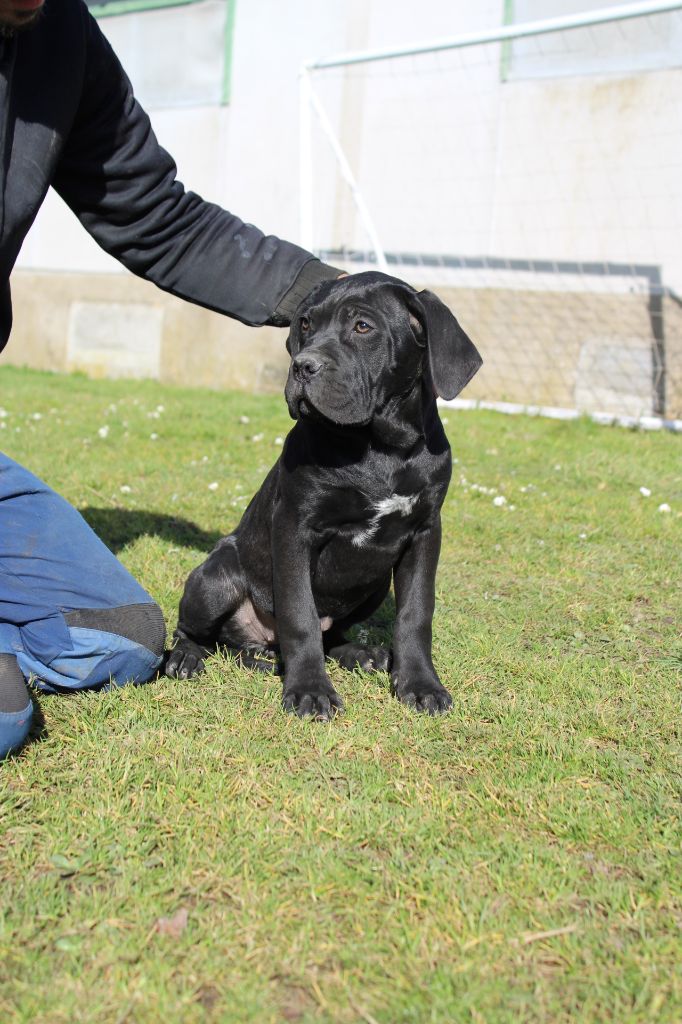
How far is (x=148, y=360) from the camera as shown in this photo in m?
12.8

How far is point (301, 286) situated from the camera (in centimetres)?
381

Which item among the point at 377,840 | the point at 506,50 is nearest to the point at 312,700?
the point at 377,840

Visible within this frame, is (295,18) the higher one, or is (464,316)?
(295,18)

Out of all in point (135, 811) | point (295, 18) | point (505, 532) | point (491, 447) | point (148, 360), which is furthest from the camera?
point (148, 360)

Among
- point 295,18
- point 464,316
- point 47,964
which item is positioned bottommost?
point 47,964

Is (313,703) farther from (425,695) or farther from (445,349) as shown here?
(445,349)

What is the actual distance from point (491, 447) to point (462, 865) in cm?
561

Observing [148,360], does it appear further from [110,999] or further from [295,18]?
[110,999]

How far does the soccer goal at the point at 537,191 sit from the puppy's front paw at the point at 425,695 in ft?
20.1

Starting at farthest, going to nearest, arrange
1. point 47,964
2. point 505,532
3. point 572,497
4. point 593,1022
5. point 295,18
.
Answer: point 295,18 → point 572,497 → point 505,532 → point 47,964 → point 593,1022

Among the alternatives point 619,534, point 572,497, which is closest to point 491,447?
point 572,497

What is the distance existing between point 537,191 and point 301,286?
6624mm

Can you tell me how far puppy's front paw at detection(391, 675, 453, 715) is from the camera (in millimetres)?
3166

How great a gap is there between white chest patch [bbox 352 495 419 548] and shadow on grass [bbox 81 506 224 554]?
1.83m
